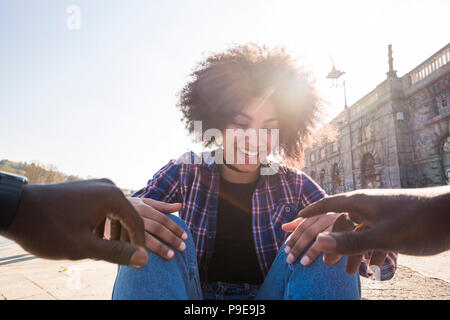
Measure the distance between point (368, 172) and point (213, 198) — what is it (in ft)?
45.3

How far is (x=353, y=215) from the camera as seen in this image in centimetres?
80

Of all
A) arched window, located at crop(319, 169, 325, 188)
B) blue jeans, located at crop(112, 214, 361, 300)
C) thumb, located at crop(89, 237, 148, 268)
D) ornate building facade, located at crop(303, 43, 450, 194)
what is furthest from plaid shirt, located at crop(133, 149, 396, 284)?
arched window, located at crop(319, 169, 325, 188)

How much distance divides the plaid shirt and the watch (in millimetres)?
840

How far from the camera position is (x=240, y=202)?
1.72 metres

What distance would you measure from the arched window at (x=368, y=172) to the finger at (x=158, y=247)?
13800mm

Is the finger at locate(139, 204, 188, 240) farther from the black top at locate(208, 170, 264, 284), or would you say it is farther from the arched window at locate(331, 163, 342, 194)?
the arched window at locate(331, 163, 342, 194)

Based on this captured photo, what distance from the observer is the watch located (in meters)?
0.57

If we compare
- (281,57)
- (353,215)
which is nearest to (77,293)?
(353,215)

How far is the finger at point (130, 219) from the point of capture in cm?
Result: 72

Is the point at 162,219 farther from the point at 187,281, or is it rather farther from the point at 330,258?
the point at 330,258

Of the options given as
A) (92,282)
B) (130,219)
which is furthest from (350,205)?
(92,282)
